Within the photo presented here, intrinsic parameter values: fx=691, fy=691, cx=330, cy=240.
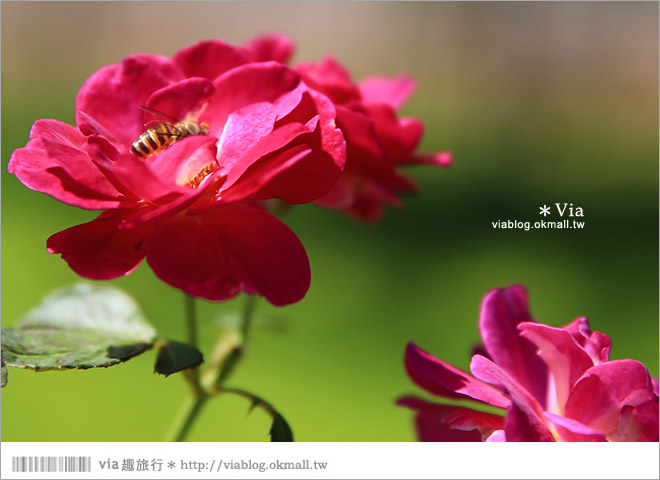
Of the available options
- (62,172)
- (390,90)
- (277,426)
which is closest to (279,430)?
(277,426)

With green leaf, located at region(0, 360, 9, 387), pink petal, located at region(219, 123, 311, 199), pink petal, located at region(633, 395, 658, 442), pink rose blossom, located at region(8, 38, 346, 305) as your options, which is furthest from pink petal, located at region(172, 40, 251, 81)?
pink petal, located at region(633, 395, 658, 442)

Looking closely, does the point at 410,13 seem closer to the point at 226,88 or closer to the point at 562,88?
the point at 562,88

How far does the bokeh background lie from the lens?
37.2 inches

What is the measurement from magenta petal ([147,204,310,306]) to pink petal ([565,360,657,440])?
16cm

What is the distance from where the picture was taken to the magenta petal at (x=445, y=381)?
39 centimetres

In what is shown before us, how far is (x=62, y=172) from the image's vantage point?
371mm

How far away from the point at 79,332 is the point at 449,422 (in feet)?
0.90

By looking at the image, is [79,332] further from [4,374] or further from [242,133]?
[242,133]

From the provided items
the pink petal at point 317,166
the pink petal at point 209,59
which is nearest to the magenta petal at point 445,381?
the pink petal at point 317,166

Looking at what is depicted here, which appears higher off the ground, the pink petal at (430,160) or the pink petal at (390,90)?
the pink petal at (390,90)

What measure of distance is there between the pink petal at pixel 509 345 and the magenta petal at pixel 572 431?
4 cm

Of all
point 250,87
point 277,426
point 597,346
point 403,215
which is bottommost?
point 403,215

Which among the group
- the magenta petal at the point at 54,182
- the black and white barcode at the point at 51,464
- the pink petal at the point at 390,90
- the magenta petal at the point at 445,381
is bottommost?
the black and white barcode at the point at 51,464

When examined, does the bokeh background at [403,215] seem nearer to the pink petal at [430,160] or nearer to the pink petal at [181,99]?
the pink petal at [430,160]
